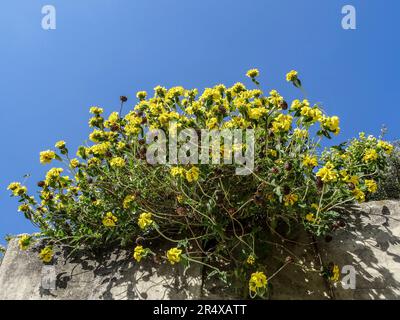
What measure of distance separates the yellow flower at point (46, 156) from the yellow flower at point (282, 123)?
1.81 metres

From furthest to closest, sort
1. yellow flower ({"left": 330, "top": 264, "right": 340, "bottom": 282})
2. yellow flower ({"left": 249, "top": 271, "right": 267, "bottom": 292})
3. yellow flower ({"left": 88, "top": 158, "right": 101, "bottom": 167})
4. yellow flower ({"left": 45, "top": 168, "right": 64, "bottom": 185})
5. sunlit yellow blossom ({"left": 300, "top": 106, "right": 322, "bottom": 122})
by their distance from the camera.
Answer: yellow flower ({"left": 88, "top": 158, "right": 101, "bottom": 167})
yellow flower ({"left": 45, "top": 168, "right": 64, "bottom": 185})
sunlit yellow blossom ({"left": 300, "top": 106, "right": 322, "bottom": 122})
yellow flower ({"left": 330, "top": 264, "right": 340, "bottom": 282})
yellow flower ({"left": 249, "top": 271, "right": 267, "bottom": 292})

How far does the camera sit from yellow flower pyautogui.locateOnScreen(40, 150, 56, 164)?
3.31 m

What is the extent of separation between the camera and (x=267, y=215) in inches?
114

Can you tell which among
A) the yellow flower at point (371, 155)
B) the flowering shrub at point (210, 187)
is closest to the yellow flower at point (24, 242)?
the flowering shrub at point (210, 187)

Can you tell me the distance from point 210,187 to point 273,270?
0.73 meters

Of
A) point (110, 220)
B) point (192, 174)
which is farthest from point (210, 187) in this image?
point (110, 220)

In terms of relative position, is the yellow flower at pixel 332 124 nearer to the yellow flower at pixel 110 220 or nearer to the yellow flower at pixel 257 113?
the yellow flower at pixel 257 113

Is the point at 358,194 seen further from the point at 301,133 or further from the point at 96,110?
the point at 96,110

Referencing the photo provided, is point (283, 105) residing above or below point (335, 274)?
above

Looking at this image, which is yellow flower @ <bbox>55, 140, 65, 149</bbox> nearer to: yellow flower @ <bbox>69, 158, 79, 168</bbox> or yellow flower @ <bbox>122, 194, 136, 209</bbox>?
yellow flower @ <bbox>69, 158, 79, 168</bbox>

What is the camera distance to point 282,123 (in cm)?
272

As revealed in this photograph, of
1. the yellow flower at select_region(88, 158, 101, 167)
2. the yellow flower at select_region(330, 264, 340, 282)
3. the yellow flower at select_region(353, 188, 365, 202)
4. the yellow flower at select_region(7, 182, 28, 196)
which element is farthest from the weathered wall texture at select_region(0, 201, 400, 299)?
the yellow flower at select_region(88, 158, 101, 167)

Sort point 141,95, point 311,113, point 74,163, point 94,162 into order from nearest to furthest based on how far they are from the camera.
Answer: point 311,113
point 94,162
point 74,163
point 141,95

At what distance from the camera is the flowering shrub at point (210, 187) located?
8.90 feet
